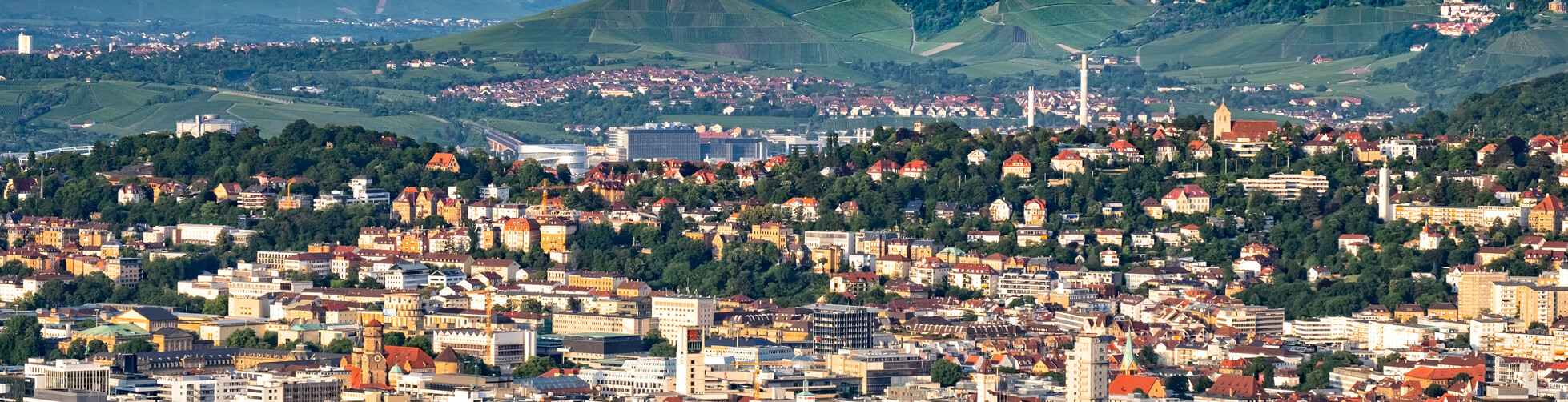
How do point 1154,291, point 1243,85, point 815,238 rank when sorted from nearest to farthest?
point 1154,291 → point 815,238 → point 1243,85

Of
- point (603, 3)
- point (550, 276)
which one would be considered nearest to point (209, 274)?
point (550, 276)

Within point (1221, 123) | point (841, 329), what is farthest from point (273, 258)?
point (1221, 123)

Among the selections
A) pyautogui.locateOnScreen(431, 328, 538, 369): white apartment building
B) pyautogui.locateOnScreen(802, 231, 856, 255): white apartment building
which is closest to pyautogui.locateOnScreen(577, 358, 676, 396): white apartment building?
pyautogui.locateOnScreen(431, 328, 538, 369): white apartment building

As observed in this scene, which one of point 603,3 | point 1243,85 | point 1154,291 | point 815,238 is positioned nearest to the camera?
point 1154,291

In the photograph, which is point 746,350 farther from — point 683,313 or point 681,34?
point 681,34

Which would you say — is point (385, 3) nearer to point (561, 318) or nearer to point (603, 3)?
point (603, 3)
